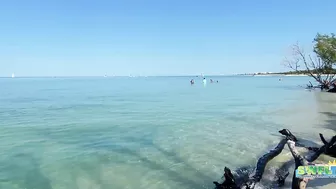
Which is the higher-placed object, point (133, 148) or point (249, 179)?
point (249, 179)

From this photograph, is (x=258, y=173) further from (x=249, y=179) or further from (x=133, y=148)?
(x=133, y=148)

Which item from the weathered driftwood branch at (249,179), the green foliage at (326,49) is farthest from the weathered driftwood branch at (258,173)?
the green foliage at (326,49)

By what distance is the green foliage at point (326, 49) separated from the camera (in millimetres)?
42966

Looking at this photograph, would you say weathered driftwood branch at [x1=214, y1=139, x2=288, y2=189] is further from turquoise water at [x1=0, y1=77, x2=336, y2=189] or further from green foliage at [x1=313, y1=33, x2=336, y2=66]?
green foliage at [x1=313, y1=33, x2=336, y2=66]

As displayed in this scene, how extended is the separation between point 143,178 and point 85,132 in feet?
26.5

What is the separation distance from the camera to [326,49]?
143 feet

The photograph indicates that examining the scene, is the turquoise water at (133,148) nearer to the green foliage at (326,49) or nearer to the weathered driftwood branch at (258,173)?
the weathered driftwood branch at (258,173)

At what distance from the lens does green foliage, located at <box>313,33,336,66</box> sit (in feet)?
141

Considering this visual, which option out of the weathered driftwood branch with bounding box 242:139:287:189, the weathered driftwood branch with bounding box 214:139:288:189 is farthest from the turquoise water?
the weathered driftwood branch with bounding box 242:139:287:189

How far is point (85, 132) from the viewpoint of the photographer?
1579 centimetres

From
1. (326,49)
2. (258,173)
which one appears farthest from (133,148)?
(326,49)

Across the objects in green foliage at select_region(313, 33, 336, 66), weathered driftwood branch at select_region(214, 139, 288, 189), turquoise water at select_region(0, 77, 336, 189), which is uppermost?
green foliage at select_region(313, 33, 336, 66)

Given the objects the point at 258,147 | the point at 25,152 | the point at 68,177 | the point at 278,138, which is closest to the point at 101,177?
the point at 68,177

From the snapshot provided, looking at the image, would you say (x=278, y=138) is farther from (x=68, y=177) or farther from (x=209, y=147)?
(x=68, y=177)
